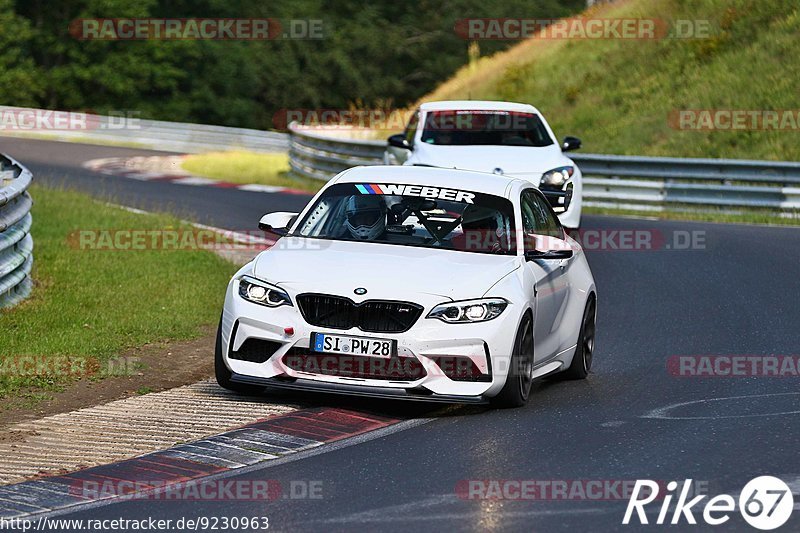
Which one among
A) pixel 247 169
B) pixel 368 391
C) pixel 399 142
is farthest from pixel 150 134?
pixel 368 391

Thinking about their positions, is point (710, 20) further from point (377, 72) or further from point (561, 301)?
point (377, 72)

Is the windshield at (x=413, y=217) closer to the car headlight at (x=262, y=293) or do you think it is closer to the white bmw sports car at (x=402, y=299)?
the white bmw sports car at (x=402, y=299)

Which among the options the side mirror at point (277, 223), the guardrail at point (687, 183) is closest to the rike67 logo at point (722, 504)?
the side mirror at point (277, 223)

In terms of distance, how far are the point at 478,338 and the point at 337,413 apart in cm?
96

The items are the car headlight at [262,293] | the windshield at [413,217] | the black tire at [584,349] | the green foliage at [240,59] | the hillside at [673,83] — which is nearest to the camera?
the car headlight at [262,293]

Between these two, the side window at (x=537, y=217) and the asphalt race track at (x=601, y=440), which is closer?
the asphalt race track at (x=601, y=440)

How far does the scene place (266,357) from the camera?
9.16 m

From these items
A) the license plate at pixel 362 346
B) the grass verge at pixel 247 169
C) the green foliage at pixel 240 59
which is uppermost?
the license plate at pixel 362 346

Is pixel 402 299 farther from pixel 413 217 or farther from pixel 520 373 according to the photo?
pixel 413 217

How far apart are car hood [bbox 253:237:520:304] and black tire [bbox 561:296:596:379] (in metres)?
1.34

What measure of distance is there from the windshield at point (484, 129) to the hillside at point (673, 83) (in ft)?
37.3

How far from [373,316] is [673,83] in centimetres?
2627

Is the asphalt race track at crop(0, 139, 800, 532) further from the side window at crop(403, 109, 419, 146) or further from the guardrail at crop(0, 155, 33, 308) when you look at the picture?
the side window at crop(403, 109, 419, 146)

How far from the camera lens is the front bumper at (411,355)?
893 cm
